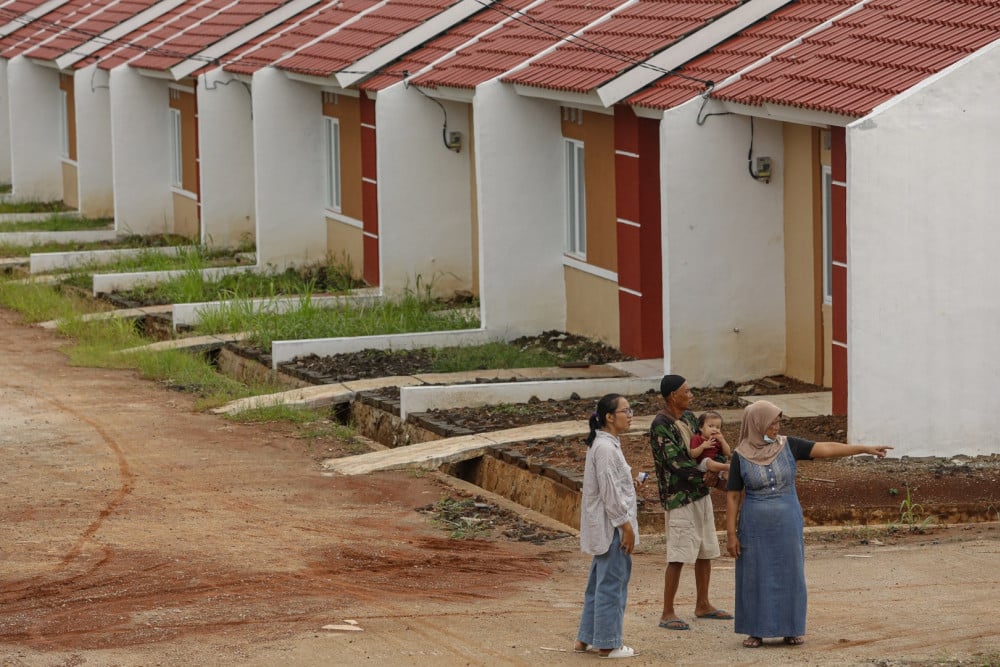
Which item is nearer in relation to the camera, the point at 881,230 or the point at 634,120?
the point at 881,230

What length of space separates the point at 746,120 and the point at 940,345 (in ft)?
11.9

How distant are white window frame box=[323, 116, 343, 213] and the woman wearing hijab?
52.8 feet

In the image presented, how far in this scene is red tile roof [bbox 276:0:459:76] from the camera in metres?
22.2

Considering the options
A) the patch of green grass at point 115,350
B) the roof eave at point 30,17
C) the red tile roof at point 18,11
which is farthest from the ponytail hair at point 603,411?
the red tile roof at point 18,11

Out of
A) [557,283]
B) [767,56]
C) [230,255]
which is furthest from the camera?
[230,255]

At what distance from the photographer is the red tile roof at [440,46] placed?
21.0m

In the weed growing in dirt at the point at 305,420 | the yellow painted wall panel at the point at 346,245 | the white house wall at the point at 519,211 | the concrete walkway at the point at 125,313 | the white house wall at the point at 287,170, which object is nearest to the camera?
the weed growing in dirt at the point at 305,420

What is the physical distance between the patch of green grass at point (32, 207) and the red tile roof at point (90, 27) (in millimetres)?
2980

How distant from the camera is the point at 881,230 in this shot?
1266 centimetres

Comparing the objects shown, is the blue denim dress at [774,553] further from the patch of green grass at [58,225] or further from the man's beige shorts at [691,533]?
the patch of green grass at [58,225]

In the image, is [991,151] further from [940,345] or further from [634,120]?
[634,120]

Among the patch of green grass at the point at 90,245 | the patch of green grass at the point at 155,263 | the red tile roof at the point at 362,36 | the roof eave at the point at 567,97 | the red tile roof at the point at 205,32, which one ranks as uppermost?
the red tile roof at the point at 205,32

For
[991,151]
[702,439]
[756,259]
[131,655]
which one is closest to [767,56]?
[756,259]

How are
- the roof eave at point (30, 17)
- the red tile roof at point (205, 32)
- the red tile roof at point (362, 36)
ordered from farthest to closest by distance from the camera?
the roof eave at point (30, 17)
the red tile roof at point (205, 32)
the red tile roof at point (362, 36)
